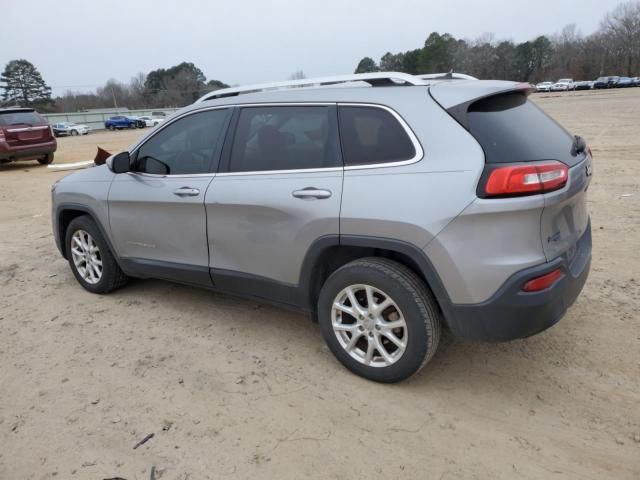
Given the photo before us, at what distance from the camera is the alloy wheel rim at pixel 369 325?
290cm

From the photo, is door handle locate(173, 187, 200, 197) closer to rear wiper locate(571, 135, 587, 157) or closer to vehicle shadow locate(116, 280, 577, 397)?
vehicle shadow locate(116, 280, 577, 397)

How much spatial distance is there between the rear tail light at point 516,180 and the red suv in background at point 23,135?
1468cm

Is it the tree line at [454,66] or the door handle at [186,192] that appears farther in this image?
the tree line at [454,66]

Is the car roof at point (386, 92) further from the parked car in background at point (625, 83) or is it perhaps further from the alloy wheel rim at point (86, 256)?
the parked car in background at point (625, 83)

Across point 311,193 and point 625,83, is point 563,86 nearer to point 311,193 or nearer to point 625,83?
point 625,83

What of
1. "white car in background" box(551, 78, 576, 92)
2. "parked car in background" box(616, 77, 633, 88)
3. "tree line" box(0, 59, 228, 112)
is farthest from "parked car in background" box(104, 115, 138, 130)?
"parked car in background" box(616, 77, 633, 88)

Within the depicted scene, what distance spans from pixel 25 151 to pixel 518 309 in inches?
594

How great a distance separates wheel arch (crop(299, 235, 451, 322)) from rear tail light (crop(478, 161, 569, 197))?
1.59 ft

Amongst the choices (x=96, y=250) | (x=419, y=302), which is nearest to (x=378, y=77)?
(x=419, y=302)

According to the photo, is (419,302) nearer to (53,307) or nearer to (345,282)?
(345,282)

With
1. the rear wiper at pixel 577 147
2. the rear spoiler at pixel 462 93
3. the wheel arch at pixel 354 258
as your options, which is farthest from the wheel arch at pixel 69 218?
the rear wiper at pixel 577 147

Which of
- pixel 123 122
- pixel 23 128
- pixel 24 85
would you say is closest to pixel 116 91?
pixel 24 85

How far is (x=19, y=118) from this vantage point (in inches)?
551

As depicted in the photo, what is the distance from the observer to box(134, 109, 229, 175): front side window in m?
3.66
